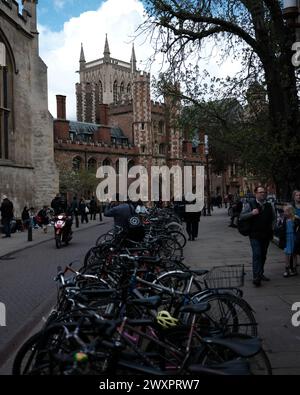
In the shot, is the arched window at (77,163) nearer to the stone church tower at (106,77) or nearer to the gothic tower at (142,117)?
the gothic tower at (142,117)

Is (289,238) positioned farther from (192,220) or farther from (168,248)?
(192,220)

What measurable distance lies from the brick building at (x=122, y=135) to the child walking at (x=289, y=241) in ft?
127

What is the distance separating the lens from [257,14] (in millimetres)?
14422

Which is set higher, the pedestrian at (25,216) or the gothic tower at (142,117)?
the gothic tower at (142,117)

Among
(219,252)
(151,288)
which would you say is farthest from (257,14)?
(151,288)

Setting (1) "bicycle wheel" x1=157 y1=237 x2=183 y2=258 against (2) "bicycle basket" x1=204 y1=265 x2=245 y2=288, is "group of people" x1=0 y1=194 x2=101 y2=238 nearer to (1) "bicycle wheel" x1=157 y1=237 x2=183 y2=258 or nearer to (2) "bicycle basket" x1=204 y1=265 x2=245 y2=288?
(1) "bicycle wheel" x1=157 y1=237 x2=183 y2=258

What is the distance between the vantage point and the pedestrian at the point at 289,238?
9.22 meters

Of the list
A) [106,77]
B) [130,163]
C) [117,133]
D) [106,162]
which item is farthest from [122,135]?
[106,77]

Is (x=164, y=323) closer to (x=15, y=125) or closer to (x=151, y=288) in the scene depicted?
(x=151, y=288)

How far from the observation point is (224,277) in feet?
17.9

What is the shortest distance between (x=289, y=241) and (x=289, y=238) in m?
0.06

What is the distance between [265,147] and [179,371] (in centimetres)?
1219

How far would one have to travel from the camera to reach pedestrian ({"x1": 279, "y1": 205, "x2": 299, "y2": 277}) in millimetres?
9219

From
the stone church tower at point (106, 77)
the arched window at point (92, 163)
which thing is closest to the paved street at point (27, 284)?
the arched window at point (92, 163)
